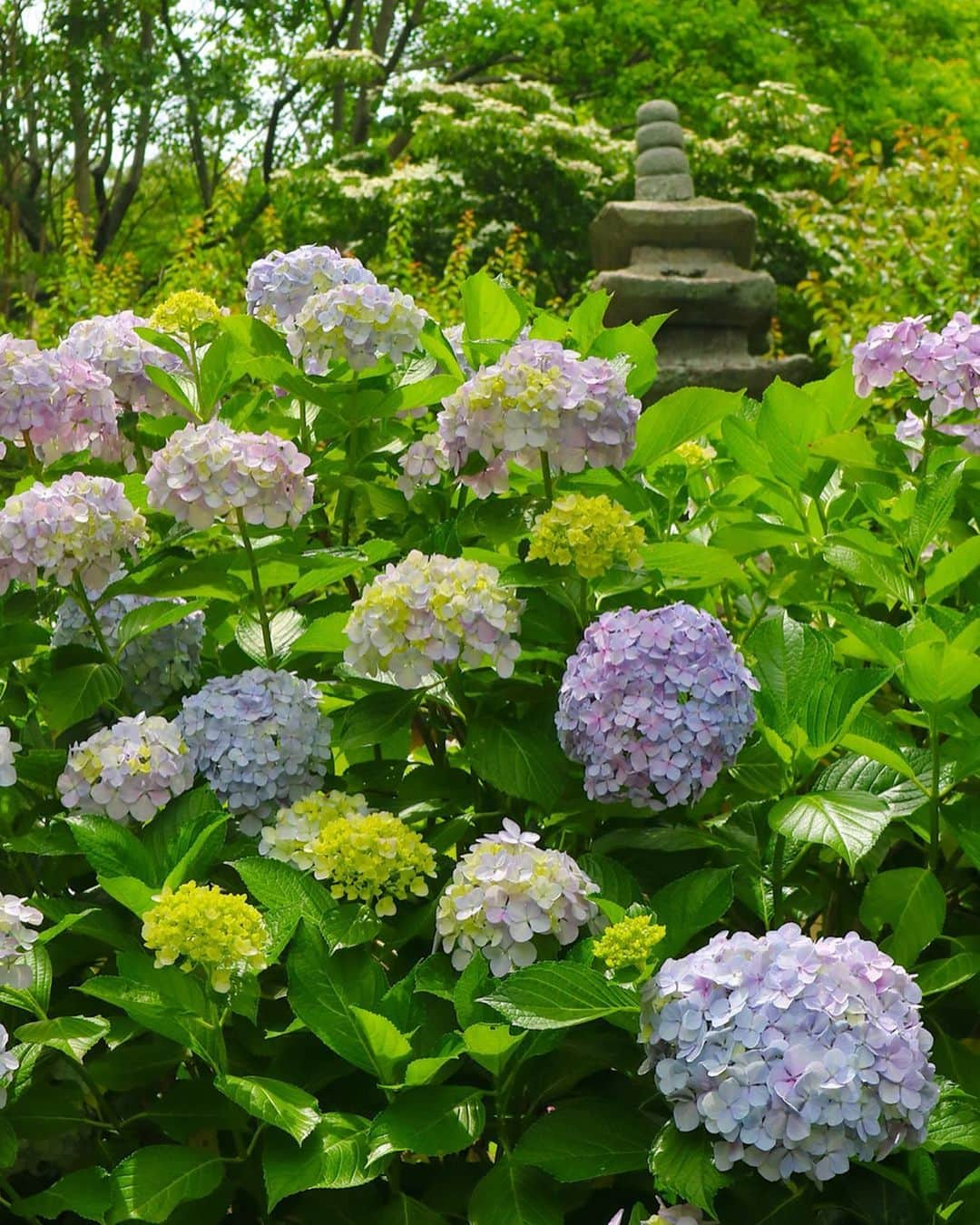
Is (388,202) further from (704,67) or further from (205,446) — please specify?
(205,446)

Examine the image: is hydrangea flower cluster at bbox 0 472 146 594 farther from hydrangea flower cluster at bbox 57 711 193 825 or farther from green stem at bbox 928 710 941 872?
green stem at bbox 928 710 941 872

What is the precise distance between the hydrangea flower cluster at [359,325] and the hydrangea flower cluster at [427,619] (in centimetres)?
49

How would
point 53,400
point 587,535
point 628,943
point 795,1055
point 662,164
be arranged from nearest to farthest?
point 795,1055 < point 628,943 < point 587,535 < point 53,400 < point 662,164

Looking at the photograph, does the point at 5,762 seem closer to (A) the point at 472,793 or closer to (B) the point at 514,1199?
(A) the point at 472,793

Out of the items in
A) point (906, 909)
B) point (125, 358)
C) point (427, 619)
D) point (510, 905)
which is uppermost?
point (125, 358)

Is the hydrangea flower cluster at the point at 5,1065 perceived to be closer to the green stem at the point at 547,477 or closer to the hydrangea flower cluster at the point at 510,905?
→ the hydrangea flower cluster at the point at 510,905

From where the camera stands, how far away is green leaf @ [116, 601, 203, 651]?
1.92 metres

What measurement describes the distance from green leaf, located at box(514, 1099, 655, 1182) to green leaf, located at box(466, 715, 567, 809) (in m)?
0.36

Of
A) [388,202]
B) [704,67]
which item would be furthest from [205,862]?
[704,67]

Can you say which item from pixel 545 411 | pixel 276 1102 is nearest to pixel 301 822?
pixel 276 1102

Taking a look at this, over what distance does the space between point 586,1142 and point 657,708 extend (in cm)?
46

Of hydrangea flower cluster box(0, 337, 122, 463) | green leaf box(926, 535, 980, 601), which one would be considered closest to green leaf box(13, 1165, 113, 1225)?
hydrangea flower cluster box(0, 337, 122, 463)

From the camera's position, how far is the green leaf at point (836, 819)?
152cm

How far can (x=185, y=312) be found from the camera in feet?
7.43
